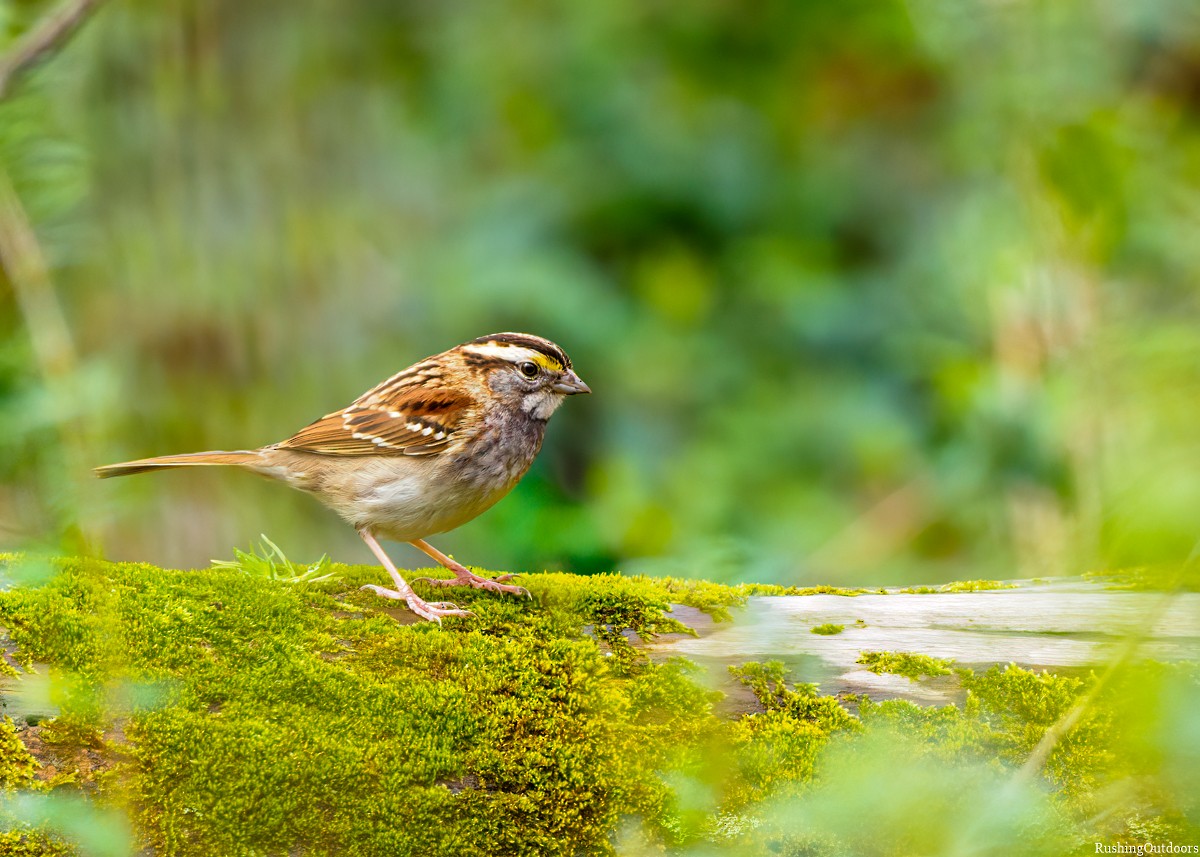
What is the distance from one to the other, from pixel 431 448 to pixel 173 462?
99 centimetres

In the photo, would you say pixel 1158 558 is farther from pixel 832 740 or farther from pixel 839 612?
pixel 839 612

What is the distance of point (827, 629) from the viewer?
3.33m

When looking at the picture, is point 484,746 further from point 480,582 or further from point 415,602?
point 480,582

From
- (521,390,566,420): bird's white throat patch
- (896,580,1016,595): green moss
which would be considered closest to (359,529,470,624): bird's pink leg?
(521,390,566,420): bird's white throat patch

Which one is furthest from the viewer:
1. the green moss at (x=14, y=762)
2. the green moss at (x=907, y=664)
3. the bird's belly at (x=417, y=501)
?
the bird's belly at (x=417, y=501)

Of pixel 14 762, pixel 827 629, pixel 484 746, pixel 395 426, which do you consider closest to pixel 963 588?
pixel 827 629

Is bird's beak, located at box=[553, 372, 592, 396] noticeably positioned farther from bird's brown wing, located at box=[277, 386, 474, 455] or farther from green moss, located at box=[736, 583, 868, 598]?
green moss, located at box=[736, 583, 868, 598]

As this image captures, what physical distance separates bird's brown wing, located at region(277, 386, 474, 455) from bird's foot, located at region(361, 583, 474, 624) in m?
0.66

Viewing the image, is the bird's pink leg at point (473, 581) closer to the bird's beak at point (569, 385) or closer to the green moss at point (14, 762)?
the bird's beak at point (569, 385)

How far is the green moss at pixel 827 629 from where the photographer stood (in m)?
3.31

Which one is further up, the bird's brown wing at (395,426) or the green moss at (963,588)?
the bird's brown wing at (395,426)

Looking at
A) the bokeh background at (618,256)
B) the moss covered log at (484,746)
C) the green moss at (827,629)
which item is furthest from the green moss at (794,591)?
the bokeh background at (618,256)

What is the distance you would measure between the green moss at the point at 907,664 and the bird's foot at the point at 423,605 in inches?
47.9

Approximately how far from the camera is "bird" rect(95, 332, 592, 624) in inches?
162
